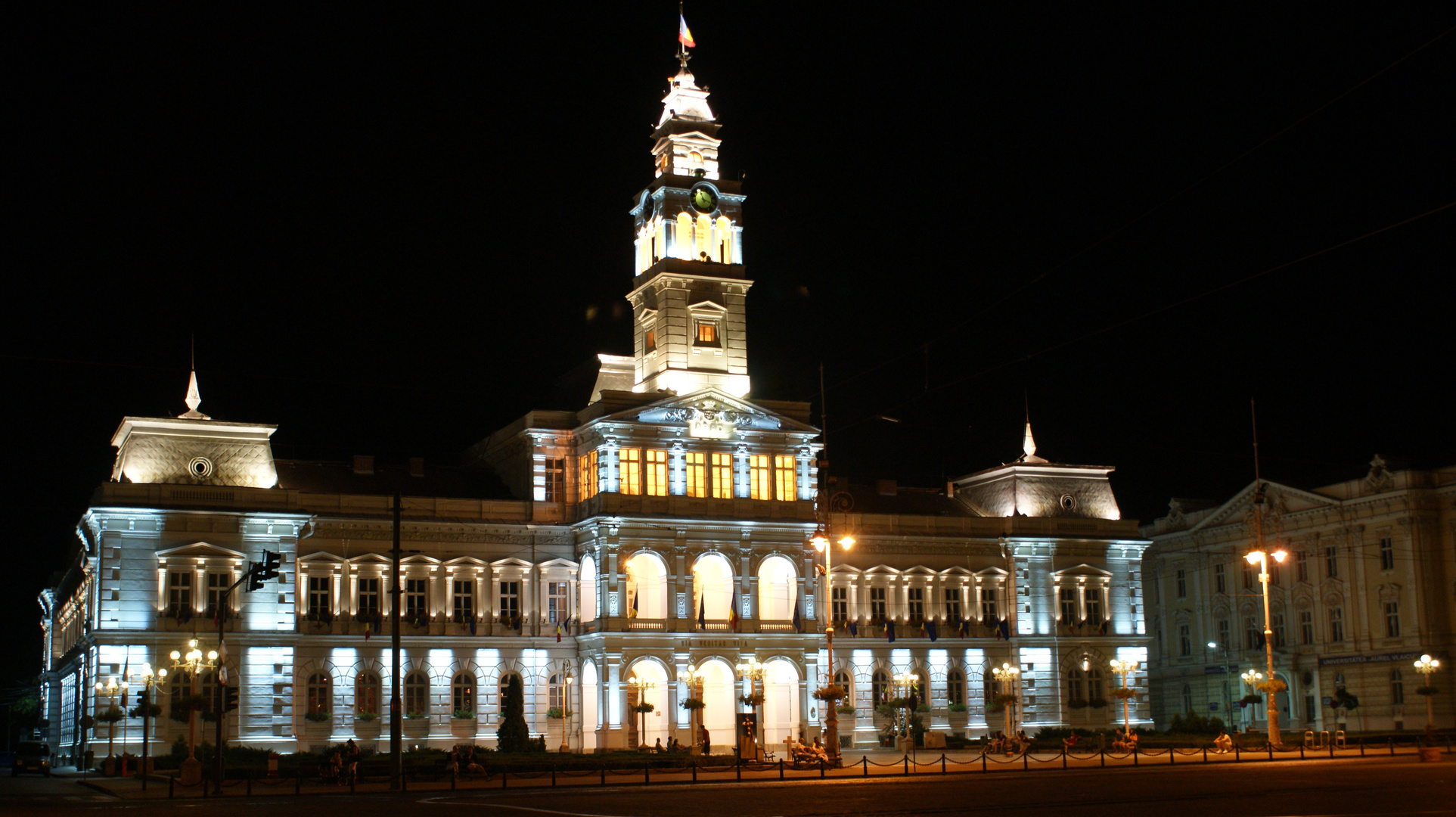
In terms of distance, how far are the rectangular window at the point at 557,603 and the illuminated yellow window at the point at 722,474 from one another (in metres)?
8.63

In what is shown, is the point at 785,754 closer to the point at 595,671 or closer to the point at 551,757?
the point at 595,671

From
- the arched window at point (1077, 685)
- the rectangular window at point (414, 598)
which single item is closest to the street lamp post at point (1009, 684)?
the arched window at point (1077, 685)

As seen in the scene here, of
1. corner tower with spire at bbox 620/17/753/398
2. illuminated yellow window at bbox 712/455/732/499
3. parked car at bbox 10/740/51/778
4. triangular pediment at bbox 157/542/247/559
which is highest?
corner tower with spire at bbox 620/17/753/398

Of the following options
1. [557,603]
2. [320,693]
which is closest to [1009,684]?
[557,603]

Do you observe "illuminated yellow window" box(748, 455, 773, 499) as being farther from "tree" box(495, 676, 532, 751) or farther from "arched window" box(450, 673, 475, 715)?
"arched window" box(450, 673, 475, 715)

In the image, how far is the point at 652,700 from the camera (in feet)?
229

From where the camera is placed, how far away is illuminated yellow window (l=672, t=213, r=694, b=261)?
75.7 m

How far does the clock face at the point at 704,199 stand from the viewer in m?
75.5

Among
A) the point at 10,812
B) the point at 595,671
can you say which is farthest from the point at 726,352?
the point at 10,812

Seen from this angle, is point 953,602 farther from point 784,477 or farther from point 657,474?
point 657,474

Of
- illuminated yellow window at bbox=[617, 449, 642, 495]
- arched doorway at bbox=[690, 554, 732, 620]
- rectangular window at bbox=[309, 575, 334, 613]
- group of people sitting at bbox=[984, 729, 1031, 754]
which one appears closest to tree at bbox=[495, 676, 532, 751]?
rectangular window at bbox=[309, 575, 334, 613]

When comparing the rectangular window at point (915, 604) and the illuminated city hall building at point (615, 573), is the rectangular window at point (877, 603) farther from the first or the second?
the rectangular window at point (915, 604)

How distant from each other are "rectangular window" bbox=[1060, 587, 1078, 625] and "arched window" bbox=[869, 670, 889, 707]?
10.5 m

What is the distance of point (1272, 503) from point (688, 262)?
35844 millimetres
